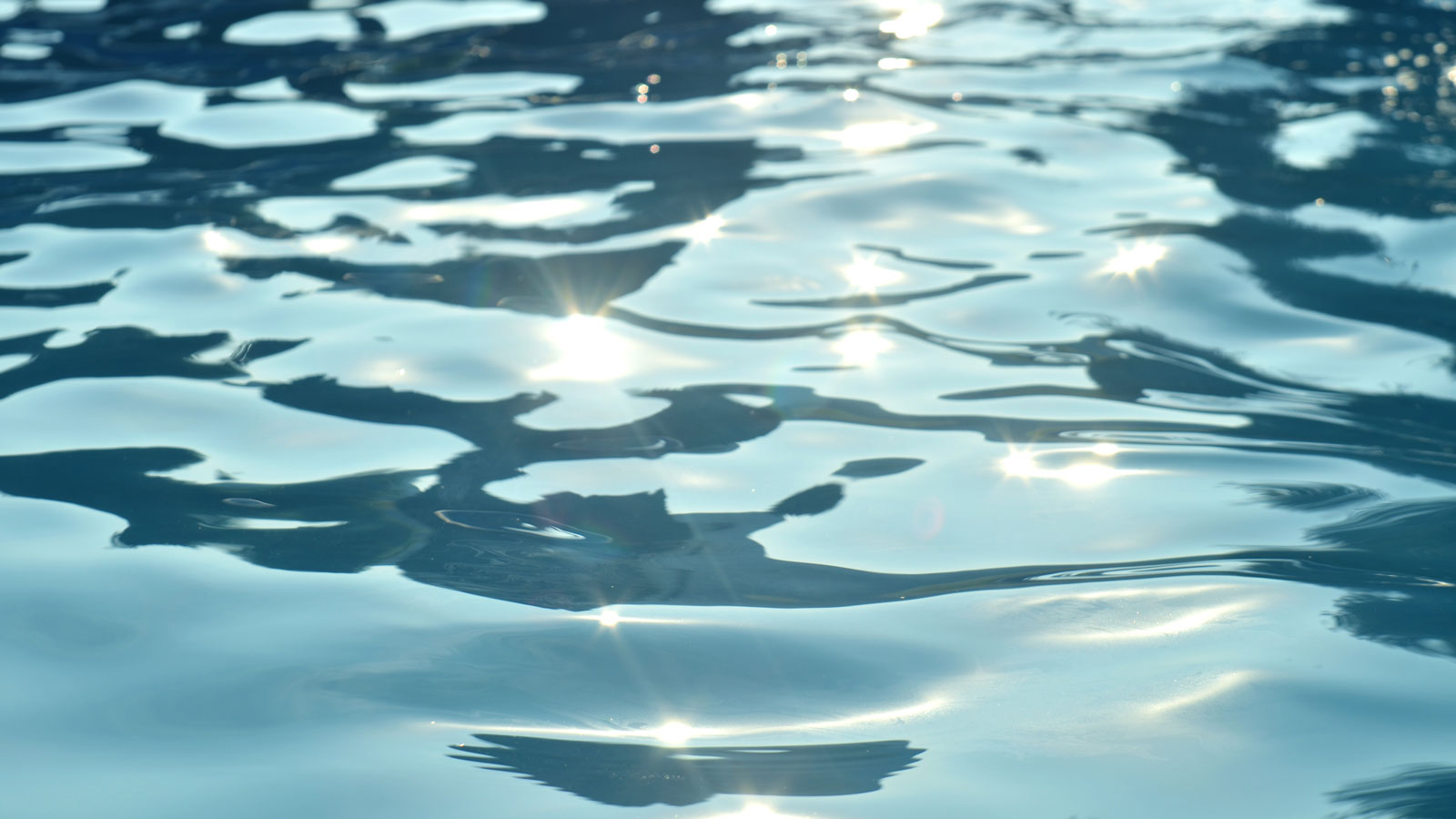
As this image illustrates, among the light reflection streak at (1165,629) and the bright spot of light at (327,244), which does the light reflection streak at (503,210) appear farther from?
the light reflection streak at (1165,629)

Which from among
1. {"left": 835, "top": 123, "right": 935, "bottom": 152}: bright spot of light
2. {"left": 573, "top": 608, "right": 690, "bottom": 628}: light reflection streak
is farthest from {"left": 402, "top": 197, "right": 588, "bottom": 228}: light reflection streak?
{"left": 573, "top": 608, "right": 690, "bottom": 628}: light reflection streak

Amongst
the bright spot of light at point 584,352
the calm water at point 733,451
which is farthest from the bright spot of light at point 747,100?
the bright spot of light at point 584,352

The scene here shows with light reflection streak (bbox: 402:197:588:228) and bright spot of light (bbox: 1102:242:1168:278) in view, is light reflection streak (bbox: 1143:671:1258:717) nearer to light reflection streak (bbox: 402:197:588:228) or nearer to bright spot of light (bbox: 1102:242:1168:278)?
bright spot of light (bbox: 1102:242:1168:278)

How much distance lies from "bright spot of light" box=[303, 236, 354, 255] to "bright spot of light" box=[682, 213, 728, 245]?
74 cm

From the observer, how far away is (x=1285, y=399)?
6.48 feet

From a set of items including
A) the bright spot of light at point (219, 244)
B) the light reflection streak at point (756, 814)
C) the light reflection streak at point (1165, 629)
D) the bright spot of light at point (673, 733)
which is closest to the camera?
the light reflection streak at point (756, 814)

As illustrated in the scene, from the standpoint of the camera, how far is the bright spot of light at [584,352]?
2.07 meters

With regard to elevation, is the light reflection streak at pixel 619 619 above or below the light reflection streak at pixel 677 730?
above

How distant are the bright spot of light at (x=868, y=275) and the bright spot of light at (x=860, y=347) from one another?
211 mm

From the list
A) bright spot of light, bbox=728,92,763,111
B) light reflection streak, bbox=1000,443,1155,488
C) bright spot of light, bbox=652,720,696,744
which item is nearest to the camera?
bright spot of light, bbox=652,720,696,744

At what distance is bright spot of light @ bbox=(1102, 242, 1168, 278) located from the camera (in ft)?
8.02

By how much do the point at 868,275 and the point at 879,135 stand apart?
101cm

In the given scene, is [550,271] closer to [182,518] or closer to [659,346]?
[659,346]

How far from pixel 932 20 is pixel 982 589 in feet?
11.9
